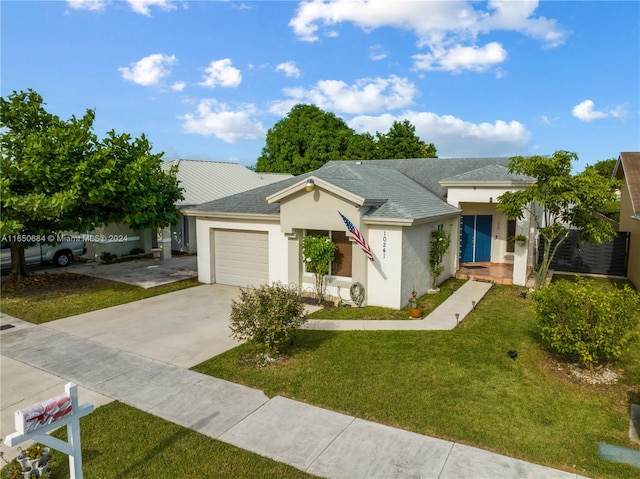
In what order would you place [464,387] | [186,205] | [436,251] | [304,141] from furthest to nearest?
[304,141] < [186,205] < [436,251] < [464,387]

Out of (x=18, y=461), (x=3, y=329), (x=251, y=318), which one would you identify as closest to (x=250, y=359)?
(x=251, y=318)

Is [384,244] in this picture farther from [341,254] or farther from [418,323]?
[418,323]

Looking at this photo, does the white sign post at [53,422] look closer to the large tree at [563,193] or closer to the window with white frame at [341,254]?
the window with white frame at [341,254]

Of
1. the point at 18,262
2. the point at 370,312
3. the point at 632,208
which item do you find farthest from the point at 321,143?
the point at 370,312

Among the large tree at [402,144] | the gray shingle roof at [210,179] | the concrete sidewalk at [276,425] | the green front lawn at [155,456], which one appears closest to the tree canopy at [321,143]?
the large tree at [402,144]

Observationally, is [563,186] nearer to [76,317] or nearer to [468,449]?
[468,449]

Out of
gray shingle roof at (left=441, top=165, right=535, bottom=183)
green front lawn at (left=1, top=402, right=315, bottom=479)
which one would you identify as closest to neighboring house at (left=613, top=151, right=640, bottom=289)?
gray shingle roof at (left=441, top=165, right=535, bottom=183)
